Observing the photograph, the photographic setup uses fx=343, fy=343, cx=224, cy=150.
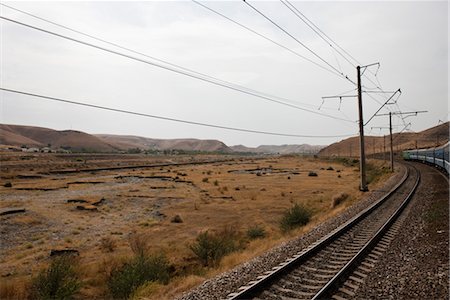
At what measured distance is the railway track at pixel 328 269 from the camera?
8820 mm

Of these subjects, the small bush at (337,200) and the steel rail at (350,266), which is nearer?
the steel rail at (350,266)

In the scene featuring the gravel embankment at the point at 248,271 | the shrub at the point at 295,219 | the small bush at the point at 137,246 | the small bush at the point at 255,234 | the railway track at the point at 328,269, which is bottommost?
the small bush at the point at 137,246

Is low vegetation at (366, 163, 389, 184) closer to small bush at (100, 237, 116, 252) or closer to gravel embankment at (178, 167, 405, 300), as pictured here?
gravel embankment at (178, 167, 405, 300)

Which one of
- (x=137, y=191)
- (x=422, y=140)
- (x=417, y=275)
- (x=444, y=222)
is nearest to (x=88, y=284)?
(x=417, y=275)

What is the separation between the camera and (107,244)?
66.3ft

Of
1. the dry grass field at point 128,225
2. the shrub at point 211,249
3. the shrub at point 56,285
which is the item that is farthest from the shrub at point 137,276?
the shrub at point 211,249

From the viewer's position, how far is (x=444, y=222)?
16188 millimetres

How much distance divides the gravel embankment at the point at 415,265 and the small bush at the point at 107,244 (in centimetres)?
1446

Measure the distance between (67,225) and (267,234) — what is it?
15.6 metres

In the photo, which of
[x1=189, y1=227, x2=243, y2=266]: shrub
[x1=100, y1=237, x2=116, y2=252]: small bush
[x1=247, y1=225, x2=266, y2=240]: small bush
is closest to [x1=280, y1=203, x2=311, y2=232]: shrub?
[x1=247, y1=225, x2=266, y2=240]: small bush

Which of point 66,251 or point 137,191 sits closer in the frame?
point 66,251

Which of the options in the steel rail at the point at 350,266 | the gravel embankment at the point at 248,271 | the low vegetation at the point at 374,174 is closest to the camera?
the steel rail at the point at 350,266

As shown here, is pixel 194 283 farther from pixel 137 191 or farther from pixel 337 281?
pixel 137 191

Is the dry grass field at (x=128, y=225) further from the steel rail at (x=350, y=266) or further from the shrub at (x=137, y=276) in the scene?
the steel rail at (x=350, y=266)
